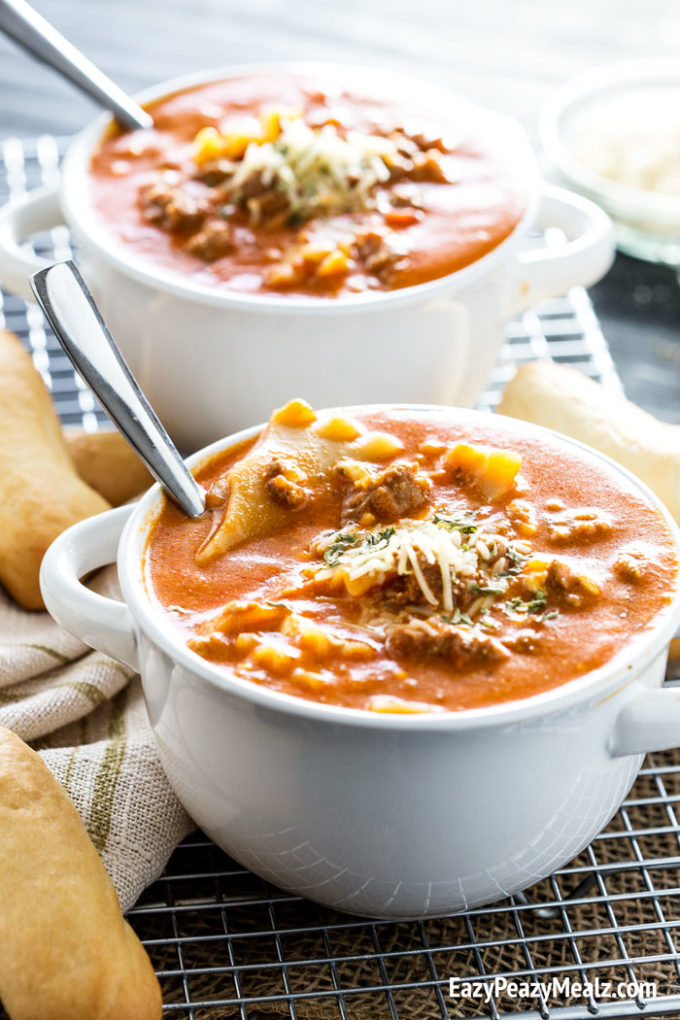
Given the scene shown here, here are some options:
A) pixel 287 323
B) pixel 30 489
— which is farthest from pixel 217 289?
pixel 30 489

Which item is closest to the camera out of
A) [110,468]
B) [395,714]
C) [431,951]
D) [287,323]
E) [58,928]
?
[395,714]

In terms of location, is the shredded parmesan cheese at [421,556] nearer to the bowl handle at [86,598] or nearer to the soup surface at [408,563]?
the soup surface at [408,563]

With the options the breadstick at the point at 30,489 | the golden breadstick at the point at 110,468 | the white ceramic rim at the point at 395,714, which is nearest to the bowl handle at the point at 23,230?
the breadstick at the point at 30,489

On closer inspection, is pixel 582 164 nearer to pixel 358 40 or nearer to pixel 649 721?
pixel 358 40

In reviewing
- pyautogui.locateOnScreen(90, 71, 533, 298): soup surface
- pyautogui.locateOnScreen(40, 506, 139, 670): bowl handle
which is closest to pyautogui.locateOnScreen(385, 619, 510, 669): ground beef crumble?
pyautogui.locateOnScreen(40, 506, 139, 670): bowl handle

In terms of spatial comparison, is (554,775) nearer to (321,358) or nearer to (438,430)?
(438,430)

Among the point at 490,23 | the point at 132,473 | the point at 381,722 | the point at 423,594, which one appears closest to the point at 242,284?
the point at 132,473

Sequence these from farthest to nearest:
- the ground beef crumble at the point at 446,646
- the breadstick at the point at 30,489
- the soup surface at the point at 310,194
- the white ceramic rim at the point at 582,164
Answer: the white ceramic rim at the point at 582,164
the soup surface at the point at 310,194
the breadstick at the point at 30,489
the ground beef crumble at the point at 446,646
